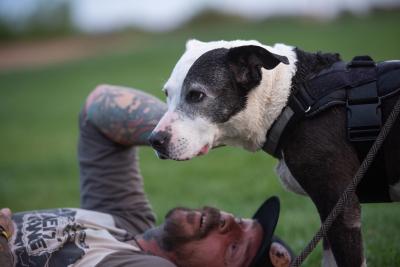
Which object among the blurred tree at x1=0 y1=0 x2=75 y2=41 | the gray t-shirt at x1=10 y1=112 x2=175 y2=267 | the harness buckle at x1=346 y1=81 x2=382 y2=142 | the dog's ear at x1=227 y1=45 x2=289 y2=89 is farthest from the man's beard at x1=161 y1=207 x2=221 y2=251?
the blurred tree at x1=0 y1=0 x2=75 y2=41

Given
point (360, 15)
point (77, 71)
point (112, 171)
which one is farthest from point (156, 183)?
point (360, 15)

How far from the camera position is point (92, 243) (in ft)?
→ 11.0

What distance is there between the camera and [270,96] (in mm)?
3135

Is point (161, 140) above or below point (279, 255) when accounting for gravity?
above

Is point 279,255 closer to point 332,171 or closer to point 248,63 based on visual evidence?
point 332,171

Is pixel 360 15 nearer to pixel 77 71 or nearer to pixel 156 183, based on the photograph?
pixel 77 71

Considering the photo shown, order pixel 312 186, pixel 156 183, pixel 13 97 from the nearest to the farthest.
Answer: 1. pixel 312 186
2. pixel 156 183
3. pixel 13 97

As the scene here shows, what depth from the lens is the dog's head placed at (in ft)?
10.2

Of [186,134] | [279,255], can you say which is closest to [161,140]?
[186,134]

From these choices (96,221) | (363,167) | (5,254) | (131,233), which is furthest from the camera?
(131,233)

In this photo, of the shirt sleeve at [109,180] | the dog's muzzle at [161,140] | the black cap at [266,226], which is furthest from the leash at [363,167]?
the shirt sleeve at [109,180]

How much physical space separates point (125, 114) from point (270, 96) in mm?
1287

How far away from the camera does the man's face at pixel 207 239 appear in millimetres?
3387

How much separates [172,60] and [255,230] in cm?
2074
